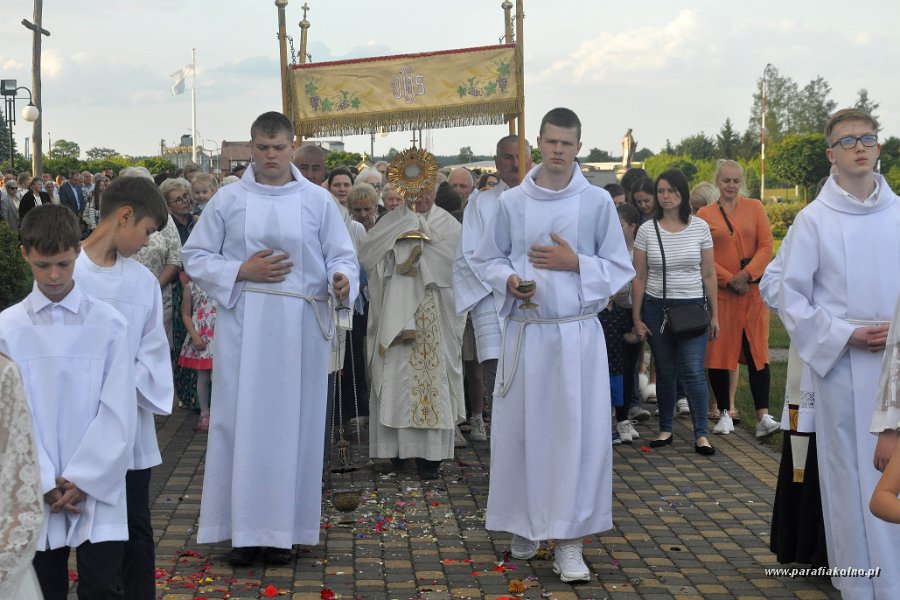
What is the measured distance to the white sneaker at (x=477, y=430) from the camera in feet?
32.4

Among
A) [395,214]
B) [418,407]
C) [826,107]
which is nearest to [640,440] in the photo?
[418,407]

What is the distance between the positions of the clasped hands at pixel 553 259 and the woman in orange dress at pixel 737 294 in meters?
3.83

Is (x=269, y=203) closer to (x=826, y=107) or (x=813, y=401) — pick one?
(x=813, y=401)

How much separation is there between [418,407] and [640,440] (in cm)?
203

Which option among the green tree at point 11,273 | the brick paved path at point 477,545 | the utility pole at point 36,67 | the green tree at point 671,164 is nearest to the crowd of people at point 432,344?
the brick paved path at point 477,545

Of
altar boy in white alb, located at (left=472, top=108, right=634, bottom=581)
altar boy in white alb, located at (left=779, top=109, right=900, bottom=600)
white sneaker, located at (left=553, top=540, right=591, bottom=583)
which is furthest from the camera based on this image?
altar boy in white alb, located at (left=472, top=108, right=634, bottom=581)

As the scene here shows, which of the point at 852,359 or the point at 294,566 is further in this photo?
the point at 294,566

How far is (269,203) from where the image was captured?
651 cm

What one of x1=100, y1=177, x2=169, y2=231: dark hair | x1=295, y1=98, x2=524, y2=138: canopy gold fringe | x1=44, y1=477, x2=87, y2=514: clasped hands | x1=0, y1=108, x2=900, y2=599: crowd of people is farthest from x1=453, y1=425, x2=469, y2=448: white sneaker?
x1=44, y1=477, x2=87, y2=514: clasped hands

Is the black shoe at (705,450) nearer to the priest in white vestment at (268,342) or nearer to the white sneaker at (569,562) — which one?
the white sneaker at (569,562)

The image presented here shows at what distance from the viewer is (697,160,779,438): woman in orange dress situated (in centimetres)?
994

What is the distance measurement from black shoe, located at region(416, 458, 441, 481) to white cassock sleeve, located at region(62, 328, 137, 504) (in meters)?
4.21

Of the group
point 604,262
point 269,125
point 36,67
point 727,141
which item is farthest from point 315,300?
point 727,141

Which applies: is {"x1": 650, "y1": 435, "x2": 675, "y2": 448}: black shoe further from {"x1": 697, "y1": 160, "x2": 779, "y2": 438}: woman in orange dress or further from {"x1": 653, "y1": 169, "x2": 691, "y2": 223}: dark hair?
{"x1": 653, "y1": 169, "x2": 691, "y2": 223}: dark hair
